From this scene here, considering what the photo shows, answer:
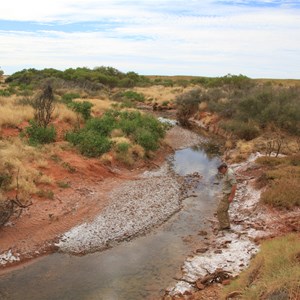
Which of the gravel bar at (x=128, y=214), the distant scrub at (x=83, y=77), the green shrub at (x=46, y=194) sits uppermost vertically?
the distant scrub at (x=83, y=77)

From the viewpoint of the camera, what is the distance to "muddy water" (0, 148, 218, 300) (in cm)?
770

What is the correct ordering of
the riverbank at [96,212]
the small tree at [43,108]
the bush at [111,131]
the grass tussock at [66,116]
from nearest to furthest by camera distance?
the riverbank at [96,212] < the bush at [111,131] < the small tree at [43,108] < the grass tussock at [66,116]

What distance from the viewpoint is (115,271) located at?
8633mm

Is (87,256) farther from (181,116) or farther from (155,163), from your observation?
(181,116)

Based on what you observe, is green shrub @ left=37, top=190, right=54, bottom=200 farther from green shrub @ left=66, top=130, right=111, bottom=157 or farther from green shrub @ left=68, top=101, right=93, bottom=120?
green shrub @ left=68, top=101, right=93, bottom=120

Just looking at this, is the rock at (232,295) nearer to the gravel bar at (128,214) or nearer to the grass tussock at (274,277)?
the grass tussock at (274,277)

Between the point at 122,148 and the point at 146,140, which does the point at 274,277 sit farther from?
the point at 146,140

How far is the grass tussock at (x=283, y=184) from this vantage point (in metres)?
11.6

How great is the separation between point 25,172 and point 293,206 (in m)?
8.16

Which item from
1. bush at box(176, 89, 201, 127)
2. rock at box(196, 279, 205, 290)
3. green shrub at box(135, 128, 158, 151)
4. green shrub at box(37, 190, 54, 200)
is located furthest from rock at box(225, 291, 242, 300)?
bush at box(176, 89, 201, 127)

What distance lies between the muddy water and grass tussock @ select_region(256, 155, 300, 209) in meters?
2.18

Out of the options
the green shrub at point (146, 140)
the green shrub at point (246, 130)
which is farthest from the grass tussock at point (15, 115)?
the green shrub at point (246, 130)

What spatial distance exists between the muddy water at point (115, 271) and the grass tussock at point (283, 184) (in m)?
2.18

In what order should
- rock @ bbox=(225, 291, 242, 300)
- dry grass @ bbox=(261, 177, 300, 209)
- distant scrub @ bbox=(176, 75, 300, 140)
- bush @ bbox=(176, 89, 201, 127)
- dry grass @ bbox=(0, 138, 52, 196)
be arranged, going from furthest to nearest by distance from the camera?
bush @ bbox=(176, 89, 201, 127) → distant scrub @ bbox=(176, 75, 300, 140) → dry grass @ bbox=(0, 138, 52, 196) → dry grass @ bbox=(261, 177, 300, 209) → rock @ bbox=(225, 291, 242, 300)
